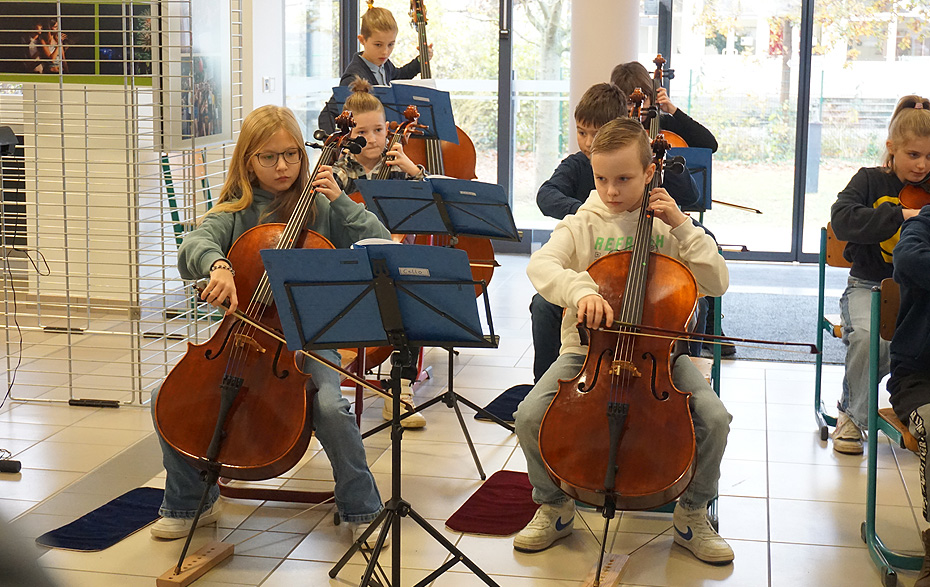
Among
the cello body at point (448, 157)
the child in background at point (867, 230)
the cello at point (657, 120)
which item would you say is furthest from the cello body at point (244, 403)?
the child in background at point (867, 230)

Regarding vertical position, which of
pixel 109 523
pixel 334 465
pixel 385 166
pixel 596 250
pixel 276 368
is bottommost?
pixel 109 523

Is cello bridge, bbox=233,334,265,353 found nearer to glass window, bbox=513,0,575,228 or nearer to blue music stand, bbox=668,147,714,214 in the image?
blue music stand, bbox=668,147,714,214

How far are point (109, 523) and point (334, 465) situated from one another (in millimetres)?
659

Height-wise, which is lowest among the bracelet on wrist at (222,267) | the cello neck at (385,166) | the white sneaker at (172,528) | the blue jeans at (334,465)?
the white sneaker at (172,528)

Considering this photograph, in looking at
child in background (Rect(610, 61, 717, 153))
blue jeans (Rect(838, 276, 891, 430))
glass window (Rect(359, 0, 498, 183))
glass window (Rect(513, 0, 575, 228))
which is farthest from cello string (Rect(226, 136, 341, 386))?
glass window (Rect(359, 0, 498, 183))

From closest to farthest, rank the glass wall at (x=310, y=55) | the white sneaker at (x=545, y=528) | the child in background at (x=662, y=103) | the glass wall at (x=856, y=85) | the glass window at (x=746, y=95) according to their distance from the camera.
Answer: the white sneaker at (x=545, y=528)
the child in background at (x=662, y=103)
the glass wall at (x=310, y=55)
the glass wall at (x=856, y=85)
the glass window at (x=746, y=95)

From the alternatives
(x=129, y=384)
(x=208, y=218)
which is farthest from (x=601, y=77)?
(x=208, y=218)

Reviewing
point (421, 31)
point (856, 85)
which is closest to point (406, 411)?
point (421, 31)

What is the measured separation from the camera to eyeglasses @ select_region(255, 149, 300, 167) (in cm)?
263

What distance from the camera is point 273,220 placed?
2664mm

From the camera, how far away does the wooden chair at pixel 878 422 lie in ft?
7.86

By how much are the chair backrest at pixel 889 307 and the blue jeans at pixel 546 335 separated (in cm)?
103

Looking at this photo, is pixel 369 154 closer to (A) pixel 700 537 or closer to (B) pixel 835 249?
(B) pixel 835 249

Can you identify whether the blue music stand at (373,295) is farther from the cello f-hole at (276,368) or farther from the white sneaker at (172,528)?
the white sneaker at (172,528)
